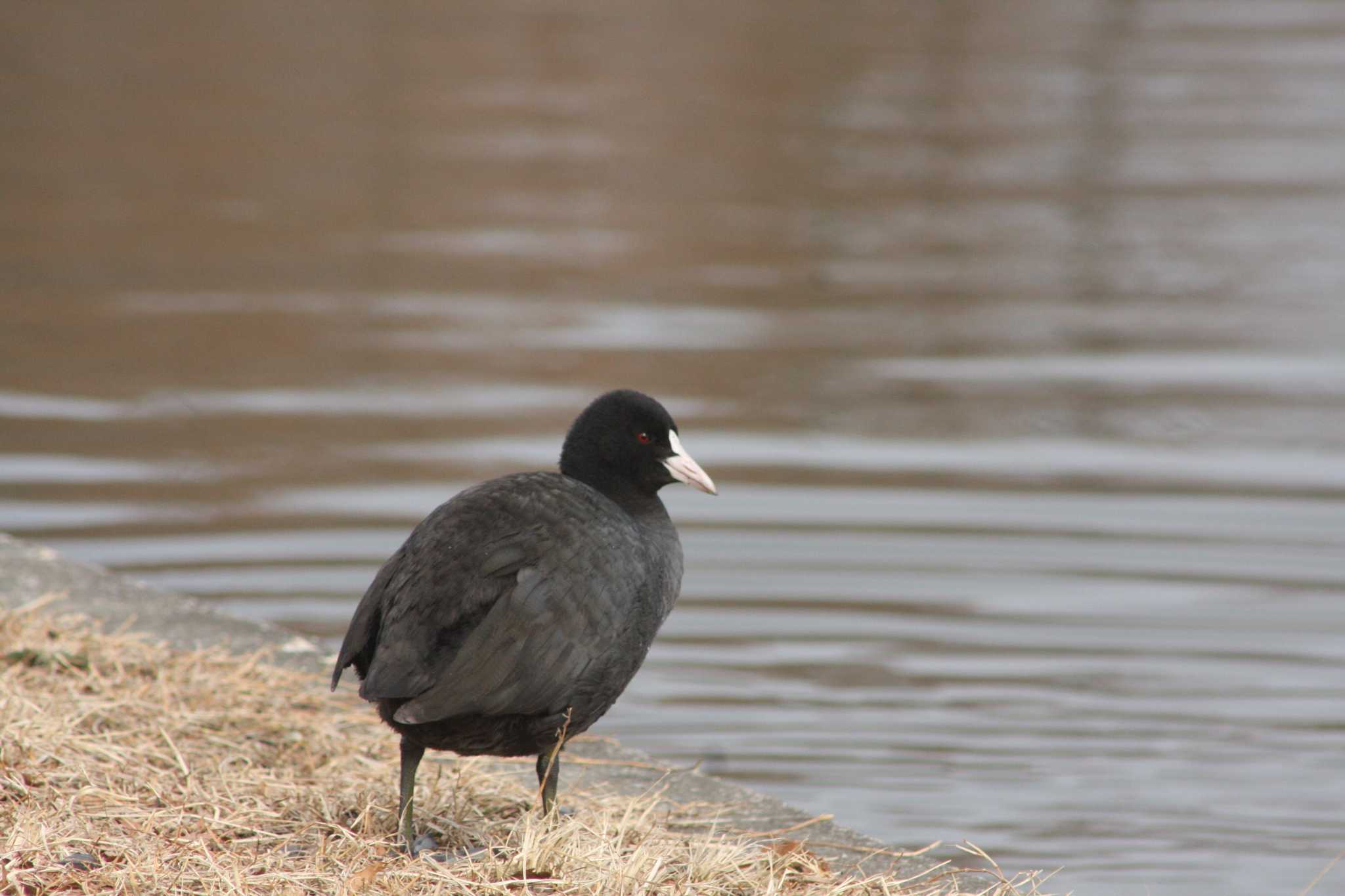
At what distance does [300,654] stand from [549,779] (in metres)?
2.20

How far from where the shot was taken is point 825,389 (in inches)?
459

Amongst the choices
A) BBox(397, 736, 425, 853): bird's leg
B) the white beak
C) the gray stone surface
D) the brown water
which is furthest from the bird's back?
the brown water

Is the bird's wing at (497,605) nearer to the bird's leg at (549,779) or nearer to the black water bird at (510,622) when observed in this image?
the black water bird at (510,622)

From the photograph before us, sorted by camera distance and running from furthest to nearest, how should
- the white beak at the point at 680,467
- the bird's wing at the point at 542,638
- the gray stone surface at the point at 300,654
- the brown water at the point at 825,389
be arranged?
1. the brown water at the point at 825,389
2. the gray stone surface at the point at 300,654
3. the white beak at the point at 680,467
4. the bird's wing at the point at 542,638

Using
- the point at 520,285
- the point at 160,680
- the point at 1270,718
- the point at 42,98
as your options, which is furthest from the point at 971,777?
the point at 42,98

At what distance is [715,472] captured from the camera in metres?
10.0

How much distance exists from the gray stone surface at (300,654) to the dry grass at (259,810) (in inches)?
6.4

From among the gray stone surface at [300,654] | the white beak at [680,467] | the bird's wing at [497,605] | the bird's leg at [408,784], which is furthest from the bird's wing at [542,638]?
the gray stone surface at [300,654]

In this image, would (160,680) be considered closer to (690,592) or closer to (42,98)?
(690,592)

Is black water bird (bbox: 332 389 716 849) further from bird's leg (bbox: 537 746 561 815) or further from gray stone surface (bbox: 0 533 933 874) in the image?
gray stone surface (bbox: 0 533 933 874)

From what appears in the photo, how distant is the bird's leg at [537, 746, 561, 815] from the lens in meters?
4.35

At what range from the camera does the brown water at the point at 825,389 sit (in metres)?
6.98

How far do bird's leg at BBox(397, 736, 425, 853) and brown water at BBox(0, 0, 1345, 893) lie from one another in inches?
78.1

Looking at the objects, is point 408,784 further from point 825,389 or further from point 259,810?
point 825,389
